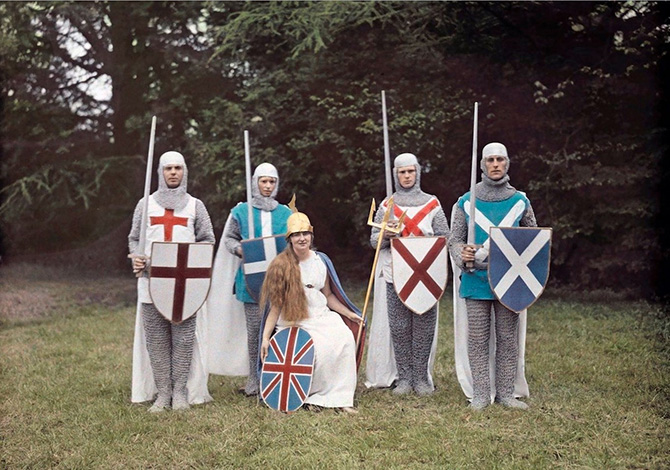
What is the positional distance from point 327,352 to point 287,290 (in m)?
0.46

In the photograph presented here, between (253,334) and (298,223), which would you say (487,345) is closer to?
(298,223)

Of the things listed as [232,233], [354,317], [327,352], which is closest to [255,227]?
[232,233]

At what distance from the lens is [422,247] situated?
464 centimetres

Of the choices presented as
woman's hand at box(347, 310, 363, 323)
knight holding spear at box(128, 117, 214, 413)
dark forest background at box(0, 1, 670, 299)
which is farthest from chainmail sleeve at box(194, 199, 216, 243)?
dark forest background at box(0, 1, 670, 299)

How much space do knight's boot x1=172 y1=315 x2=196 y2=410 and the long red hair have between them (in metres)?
0.57

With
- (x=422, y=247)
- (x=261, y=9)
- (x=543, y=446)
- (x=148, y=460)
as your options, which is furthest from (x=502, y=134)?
(x=148, y=460)

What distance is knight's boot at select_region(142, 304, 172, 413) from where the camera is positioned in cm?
460

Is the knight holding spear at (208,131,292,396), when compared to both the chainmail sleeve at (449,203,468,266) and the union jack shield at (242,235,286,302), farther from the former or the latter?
the chainmail sleeve at (449,203,468,266)

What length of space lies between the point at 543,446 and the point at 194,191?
28.6ft

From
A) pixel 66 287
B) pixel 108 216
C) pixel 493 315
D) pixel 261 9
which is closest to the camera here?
pixel 493 315

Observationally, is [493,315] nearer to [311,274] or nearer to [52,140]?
[311,274]

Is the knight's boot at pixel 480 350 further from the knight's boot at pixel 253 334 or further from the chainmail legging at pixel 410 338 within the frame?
the knight's boot at pixel 253 334

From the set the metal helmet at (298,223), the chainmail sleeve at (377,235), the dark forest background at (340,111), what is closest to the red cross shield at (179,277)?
the metal helmet at (298,223)

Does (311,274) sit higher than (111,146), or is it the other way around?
(111,146)
